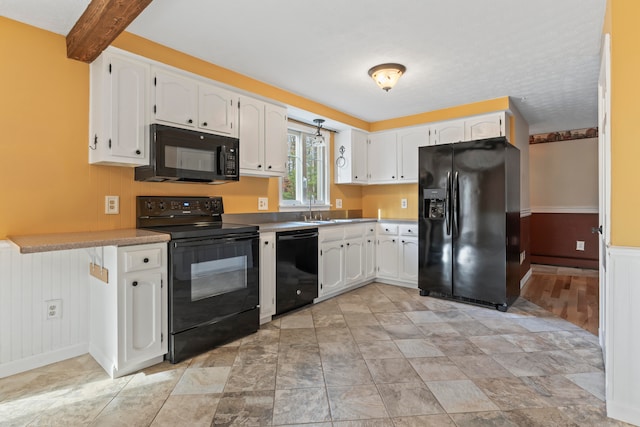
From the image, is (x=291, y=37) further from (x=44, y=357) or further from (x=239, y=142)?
(x=44, y=357)

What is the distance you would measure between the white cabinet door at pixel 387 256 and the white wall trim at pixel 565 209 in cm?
324

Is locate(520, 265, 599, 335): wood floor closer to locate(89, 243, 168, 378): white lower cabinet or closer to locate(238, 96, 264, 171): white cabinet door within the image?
locate(238, 96, 264, 171): white cabinet door

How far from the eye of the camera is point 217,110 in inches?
114

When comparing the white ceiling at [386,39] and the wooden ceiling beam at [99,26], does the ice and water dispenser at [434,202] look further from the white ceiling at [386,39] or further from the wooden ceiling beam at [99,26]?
the wooden ceiling beam at [99,26]

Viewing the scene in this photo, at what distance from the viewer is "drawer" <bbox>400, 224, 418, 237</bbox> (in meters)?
4.11

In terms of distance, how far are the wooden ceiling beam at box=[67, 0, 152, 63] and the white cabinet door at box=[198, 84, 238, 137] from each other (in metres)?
0.77

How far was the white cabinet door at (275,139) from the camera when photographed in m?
3.36

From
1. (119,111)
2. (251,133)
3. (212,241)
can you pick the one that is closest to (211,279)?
(212,241)

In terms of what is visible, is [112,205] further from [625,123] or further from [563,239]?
[563,239]

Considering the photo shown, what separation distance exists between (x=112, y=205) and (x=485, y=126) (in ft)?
12.7

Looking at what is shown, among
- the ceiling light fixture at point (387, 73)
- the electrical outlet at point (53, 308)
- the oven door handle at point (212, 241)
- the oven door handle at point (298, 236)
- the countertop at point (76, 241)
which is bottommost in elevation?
the electrical outlet at point (53, 308)

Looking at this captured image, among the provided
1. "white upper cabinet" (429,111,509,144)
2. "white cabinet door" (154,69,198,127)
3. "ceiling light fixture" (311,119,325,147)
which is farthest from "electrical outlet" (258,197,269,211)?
"white upper cabinet" (429,111,509,144)

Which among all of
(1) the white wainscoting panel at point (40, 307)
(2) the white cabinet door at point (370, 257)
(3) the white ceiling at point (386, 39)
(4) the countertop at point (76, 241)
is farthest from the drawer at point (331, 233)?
(1) the white wainscoting panel at point (40, 307)

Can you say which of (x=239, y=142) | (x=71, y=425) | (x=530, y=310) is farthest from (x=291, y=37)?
(x=530, y=310)
